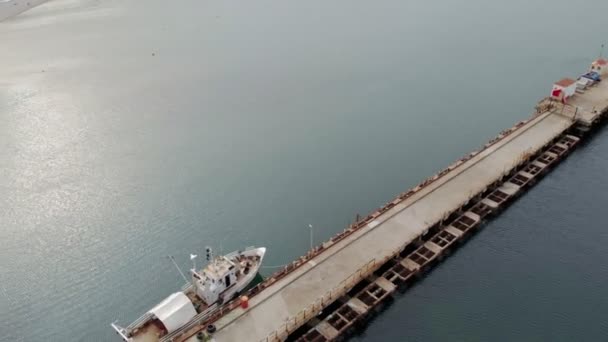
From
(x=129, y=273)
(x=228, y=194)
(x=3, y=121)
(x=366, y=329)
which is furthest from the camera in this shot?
(x=3, y=121)

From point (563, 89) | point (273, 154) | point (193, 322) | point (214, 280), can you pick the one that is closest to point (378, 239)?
point (214, 280)

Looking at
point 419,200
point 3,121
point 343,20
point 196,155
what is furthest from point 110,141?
point 343,20

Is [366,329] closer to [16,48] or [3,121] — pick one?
[3,121]

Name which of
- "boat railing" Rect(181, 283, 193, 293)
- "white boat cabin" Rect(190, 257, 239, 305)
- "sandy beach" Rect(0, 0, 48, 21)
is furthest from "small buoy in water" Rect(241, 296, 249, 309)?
"sandy beach" Rect(0, 0, 48, 21)

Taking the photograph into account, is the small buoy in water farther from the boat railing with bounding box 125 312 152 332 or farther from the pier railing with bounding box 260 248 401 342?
the boat railing with bounding box 125 312 152 332

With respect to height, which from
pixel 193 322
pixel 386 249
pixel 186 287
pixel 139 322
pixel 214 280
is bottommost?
pixel 386 249

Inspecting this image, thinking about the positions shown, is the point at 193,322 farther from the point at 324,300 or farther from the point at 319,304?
the point at 324,300
